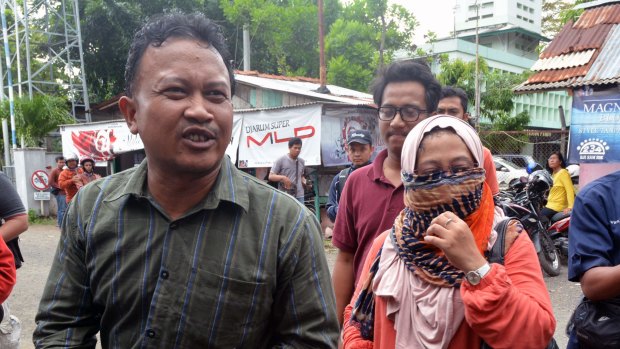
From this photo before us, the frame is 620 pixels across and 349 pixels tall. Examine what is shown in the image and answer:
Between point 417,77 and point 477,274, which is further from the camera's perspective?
point 417,77

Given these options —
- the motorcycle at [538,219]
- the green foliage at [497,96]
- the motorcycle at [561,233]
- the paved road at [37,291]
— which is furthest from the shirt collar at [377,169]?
the green foliage at [497,96]

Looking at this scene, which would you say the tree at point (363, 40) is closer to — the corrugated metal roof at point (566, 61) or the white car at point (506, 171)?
the white car at point (506, 171)

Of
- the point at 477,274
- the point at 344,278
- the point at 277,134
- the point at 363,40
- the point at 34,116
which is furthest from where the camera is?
the point at 363,40

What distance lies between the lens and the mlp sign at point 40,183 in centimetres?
1398

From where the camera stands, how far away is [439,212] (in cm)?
179

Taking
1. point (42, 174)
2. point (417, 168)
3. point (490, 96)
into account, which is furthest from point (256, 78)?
point (417, 168)

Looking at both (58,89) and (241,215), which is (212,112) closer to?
(241,215)

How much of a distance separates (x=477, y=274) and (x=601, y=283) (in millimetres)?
712

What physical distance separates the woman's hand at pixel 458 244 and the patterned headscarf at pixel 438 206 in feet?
0.31

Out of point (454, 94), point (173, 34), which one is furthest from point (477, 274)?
point (454, 94)

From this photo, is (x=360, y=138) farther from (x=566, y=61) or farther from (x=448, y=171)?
(x=566, y=61)

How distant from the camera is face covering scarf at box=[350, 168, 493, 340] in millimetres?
1757

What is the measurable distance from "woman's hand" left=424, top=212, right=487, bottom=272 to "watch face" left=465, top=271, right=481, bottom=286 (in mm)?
14

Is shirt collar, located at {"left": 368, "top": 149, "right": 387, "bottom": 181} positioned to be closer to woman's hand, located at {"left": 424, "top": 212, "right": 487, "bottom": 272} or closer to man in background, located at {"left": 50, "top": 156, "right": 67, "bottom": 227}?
woman's hand, located at {"left": 424, "top": 212, "right": 487, "bottom": 272}
